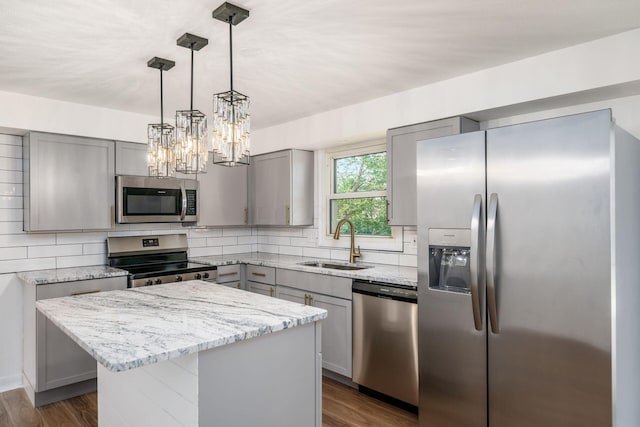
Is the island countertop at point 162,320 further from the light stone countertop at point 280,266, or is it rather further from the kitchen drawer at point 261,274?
the kitchen drawer at point 261,274

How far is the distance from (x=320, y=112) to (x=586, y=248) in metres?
2.54

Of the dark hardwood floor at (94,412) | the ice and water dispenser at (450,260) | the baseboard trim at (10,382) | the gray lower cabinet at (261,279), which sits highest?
the ice and water dispenser at (450,260)

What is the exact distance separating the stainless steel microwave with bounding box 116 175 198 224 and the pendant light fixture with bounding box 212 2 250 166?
6.90 ft

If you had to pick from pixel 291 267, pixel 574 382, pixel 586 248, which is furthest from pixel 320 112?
pixel 574 382

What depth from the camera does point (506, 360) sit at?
2127 millimetres

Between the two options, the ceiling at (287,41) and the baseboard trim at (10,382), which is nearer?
the ceiling at (287,41)

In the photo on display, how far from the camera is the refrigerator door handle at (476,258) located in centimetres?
217

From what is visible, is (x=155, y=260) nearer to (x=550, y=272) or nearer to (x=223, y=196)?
(x=223, y=196)

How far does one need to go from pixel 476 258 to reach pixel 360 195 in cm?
188

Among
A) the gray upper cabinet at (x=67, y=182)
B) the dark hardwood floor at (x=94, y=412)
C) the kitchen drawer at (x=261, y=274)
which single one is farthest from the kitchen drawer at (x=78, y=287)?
the kitchen drawer at (x=261, y=274)

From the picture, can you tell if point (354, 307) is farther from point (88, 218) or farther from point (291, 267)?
point (88, 218)

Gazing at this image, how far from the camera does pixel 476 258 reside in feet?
7.09

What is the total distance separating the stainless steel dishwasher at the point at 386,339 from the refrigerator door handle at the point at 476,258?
568 millimetres

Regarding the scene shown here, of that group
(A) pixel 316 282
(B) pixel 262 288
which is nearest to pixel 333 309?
(A) pixel 316 282
